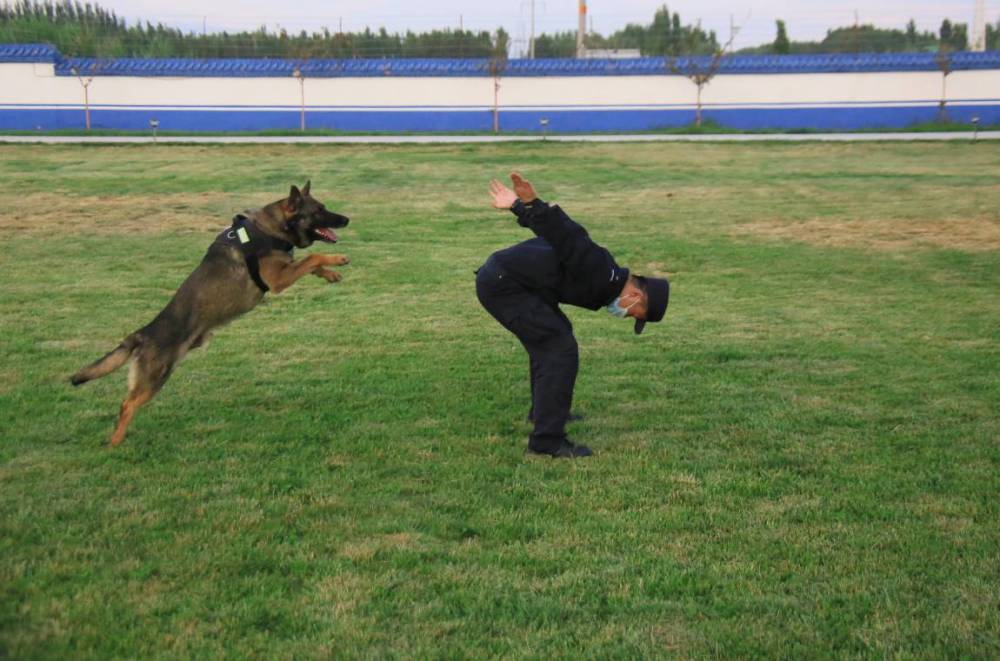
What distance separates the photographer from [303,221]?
291 inches

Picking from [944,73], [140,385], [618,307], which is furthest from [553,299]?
[944,73]

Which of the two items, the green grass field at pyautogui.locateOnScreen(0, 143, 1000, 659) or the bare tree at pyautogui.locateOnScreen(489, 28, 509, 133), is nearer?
the green grass field at pyautogui.locateOnScreen(0, 143, 1000, 659)

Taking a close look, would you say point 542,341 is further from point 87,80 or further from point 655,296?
point 87,80

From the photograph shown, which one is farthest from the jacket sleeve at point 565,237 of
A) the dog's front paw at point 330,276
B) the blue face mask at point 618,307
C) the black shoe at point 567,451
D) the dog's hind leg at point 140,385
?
the dog's hind leg at point 140,385

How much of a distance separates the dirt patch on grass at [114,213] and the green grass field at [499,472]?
187cm

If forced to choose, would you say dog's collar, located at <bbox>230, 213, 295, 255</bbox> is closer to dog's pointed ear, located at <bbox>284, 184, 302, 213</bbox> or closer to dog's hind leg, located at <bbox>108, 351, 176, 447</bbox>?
dog's pointed ear, located at <bbox>284, 184, 302, 213</bbox>

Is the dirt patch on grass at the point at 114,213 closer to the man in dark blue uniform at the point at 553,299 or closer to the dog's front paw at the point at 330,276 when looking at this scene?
the dog's front paw at the point at 330,276

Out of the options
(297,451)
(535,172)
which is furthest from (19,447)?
(535,172)

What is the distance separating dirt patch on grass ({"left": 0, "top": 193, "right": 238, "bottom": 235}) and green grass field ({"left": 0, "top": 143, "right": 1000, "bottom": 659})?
187 centimetres

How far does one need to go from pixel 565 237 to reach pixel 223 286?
2.36 meters

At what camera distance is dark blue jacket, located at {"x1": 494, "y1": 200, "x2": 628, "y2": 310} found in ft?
19.3

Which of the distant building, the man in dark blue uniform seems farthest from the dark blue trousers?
the distant building

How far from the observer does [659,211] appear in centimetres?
1783

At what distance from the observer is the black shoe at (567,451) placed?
20.4 feet
